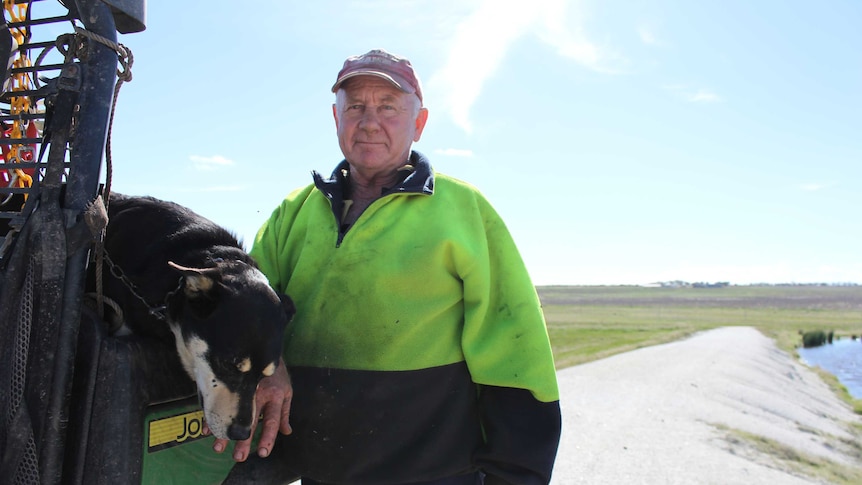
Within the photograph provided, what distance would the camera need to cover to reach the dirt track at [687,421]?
994 centimetres

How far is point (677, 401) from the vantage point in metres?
15.6

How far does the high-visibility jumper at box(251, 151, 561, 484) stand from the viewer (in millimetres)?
2816

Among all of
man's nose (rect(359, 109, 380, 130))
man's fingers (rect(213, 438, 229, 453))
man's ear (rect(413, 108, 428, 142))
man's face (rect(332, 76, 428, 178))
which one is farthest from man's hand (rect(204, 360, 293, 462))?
man's ear (rect(413, 108, 428, 142))

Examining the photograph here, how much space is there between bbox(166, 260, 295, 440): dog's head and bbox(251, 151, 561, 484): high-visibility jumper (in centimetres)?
23

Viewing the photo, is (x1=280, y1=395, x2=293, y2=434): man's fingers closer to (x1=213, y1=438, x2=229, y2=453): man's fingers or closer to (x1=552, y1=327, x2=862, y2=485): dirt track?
(x1=213, y1=438, x2=229, y2=453): man's fingers

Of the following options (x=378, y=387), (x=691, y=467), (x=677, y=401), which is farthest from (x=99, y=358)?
(x=677, y=401)

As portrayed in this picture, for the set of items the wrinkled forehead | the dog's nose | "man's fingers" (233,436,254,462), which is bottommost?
"man's fingers" (233,436,254,462)

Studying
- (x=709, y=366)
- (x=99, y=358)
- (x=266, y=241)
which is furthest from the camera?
(x=709, y=366)

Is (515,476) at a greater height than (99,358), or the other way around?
(99,358)

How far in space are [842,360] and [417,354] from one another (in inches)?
1660

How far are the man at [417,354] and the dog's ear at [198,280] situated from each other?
45cm

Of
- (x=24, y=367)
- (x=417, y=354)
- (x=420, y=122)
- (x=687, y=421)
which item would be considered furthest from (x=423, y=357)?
(x=687, y=421)

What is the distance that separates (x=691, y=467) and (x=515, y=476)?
335 inches

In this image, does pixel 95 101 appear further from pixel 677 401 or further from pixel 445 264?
pixel 677 401
